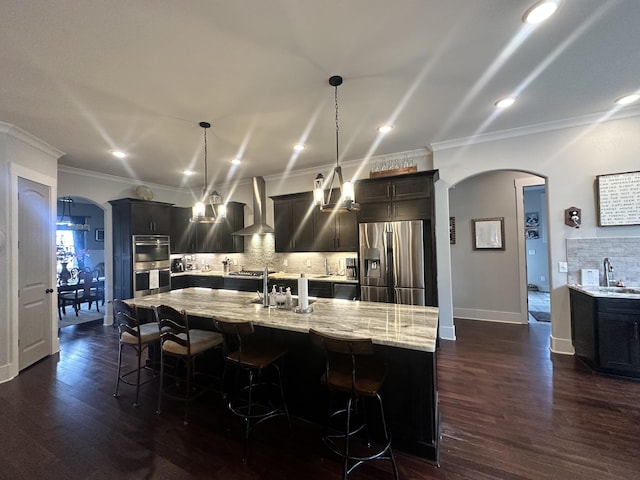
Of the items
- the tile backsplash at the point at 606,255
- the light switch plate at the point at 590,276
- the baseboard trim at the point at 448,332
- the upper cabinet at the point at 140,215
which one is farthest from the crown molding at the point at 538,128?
the upper cabinet at the point at 140,215

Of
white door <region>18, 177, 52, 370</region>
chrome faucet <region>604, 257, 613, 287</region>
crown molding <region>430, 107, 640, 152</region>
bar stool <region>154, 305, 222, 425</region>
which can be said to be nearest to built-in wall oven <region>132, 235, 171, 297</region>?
white door <region>18, 177, 52, 370</region>

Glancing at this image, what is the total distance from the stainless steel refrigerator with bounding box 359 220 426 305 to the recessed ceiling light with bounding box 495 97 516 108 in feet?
5.25

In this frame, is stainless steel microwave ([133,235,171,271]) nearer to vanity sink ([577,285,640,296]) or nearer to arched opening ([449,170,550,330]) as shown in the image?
arched opening ([449,170,550,330])

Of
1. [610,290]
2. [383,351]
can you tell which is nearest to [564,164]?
[610,290]

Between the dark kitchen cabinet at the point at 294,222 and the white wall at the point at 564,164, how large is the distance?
2693mm

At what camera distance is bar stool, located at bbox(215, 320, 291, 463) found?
2.07 meters

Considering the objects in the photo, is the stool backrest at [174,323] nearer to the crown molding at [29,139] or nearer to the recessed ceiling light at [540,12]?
the crown molding at [29,139]

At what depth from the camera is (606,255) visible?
3344 millimetres

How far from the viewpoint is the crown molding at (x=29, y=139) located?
322cm

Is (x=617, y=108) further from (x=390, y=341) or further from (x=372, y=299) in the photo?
(x=390, y=341)

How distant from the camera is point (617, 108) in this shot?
3.17m

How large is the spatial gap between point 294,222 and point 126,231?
3.26 metres

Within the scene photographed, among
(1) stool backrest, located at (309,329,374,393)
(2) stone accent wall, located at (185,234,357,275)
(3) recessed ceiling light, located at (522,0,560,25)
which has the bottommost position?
(1) stool backrest, located at (309,329,374,393)

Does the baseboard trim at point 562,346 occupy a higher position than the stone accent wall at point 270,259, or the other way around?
the stone accent wall at point 270,259
